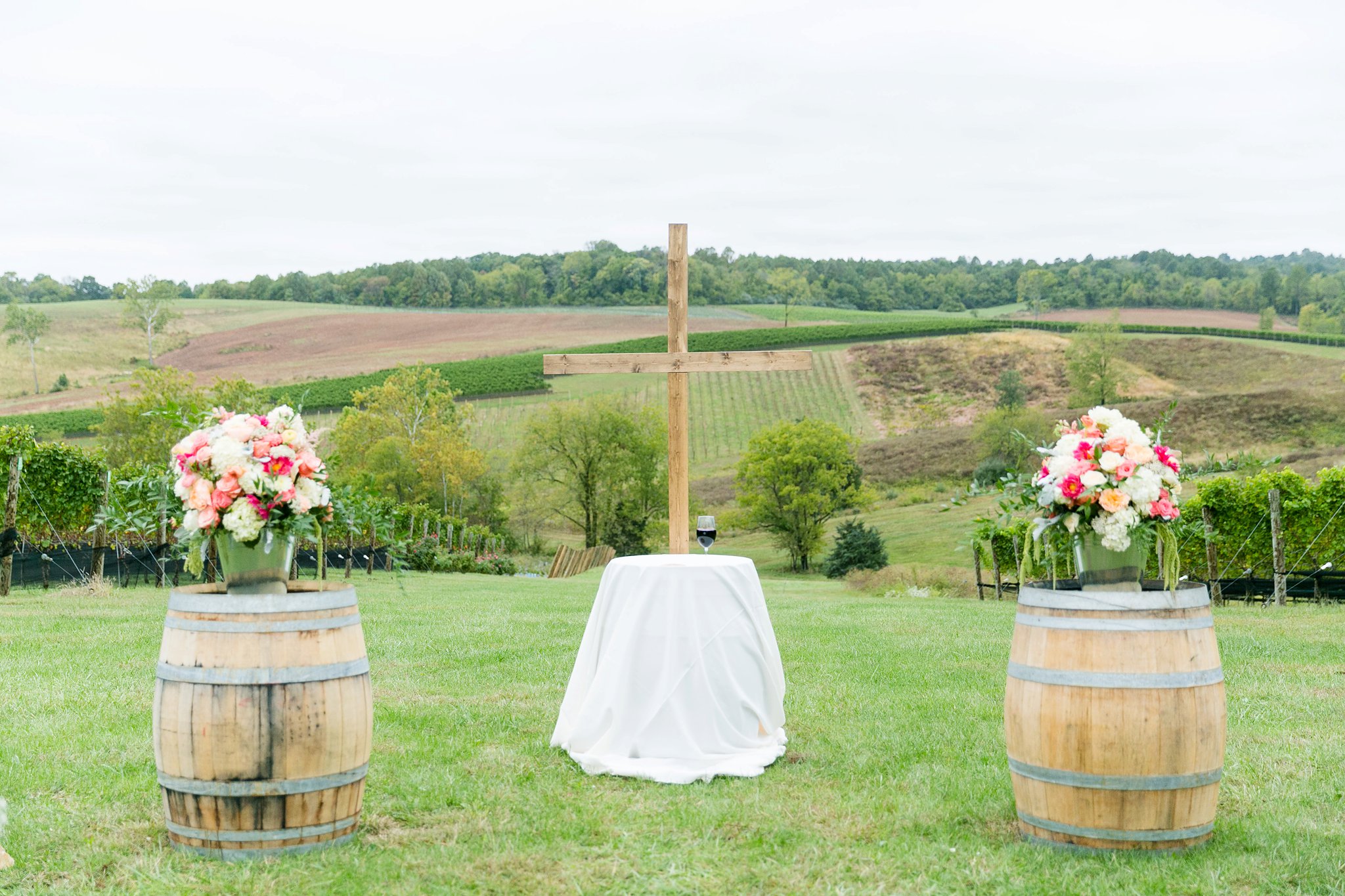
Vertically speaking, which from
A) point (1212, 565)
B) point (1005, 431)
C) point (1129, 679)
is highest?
point (1129, 679)

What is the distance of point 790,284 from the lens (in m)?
96.9

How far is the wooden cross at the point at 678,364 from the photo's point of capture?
7242 mm

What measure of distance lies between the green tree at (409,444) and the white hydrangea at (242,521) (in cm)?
4213

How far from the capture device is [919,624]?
1378cm

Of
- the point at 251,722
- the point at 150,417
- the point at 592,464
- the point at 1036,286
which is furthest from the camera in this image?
the point at 1036,286

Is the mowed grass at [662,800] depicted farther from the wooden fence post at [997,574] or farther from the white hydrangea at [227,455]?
the wooden fence post at [997,574]

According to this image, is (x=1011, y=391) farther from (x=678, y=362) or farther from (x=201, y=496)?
(x=201, y=496)

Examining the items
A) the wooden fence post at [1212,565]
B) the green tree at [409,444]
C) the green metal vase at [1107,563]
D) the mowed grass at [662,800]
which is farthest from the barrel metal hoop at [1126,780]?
the green tree at [409,444]

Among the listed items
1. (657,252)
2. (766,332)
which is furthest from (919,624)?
(657,252)

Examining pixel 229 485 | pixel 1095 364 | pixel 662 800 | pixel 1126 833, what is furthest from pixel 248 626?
pixel 1095 364

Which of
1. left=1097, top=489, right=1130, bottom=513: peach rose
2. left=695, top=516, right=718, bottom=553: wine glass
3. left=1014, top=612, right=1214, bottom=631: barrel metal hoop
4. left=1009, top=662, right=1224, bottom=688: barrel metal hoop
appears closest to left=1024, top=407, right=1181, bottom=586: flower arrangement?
left=1097, top=489, right=1130, bottom=513: peach rose

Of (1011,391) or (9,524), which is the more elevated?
(9,524)

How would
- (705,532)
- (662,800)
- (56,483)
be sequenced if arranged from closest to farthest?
(662,800) < (705,532) < (56,483)

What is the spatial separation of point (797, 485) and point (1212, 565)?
3350 centimetres
